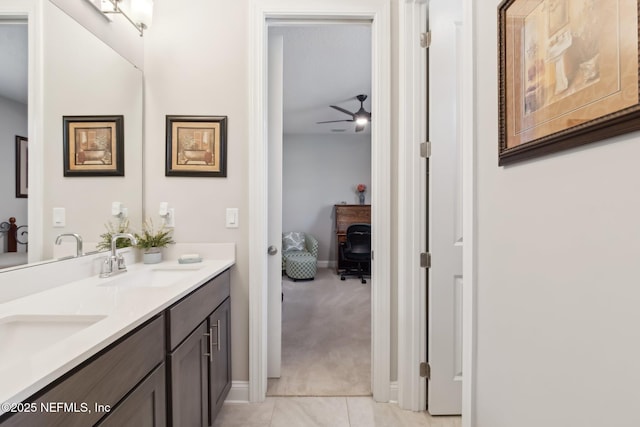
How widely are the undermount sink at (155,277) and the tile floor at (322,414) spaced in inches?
34.7

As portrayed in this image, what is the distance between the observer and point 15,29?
3.59 ft

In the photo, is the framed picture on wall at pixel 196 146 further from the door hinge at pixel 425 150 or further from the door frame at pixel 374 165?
the door hinge at pixel 425 150

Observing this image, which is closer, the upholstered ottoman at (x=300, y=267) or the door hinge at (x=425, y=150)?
the door hinge at (x=425, y=150)

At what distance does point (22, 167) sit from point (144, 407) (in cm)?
102

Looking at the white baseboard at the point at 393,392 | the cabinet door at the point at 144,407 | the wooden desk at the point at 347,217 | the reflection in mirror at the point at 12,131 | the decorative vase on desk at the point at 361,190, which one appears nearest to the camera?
the cabinet door at the point at 144,407

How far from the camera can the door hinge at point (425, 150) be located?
5.70 feet

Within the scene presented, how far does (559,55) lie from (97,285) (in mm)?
1835

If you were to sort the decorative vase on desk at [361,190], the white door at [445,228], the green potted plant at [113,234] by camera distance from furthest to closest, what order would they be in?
the decorative vase on desk at [361,190] → the white door at [445,228] → the green potted plant at [113,234]

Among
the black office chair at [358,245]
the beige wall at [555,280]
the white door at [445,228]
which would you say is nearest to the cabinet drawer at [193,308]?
the beige wall at [555,280]

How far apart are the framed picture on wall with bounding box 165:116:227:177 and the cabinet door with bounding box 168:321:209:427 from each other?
0.98 metres

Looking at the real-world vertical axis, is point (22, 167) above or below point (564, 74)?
below

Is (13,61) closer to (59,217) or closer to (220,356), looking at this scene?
(59,217)

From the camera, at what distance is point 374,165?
6.06 feet

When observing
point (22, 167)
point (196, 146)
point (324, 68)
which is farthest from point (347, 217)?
point (22, 167)
